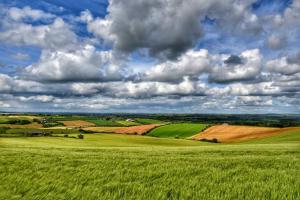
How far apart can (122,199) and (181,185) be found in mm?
2025

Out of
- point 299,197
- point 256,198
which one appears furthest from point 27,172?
point 299,197

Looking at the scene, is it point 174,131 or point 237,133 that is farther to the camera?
point 174,131

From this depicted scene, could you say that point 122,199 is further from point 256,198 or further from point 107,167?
point 107,167

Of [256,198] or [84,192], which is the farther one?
[84,192]

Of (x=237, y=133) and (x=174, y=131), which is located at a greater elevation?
(x=237, y=133)

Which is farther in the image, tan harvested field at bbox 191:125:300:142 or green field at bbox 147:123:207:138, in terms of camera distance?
green field at bbox 147:123:207:138

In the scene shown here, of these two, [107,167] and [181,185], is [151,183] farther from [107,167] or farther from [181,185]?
[107,167]

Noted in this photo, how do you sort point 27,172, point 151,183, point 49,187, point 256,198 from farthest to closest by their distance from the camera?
point 27,172 < point 151,183 < point 49,187 < point 256,198

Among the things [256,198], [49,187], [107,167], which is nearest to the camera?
[256,198]

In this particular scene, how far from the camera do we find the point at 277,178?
31.5ft

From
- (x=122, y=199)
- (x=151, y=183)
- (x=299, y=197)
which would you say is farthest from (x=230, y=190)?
(x=122, y=199)

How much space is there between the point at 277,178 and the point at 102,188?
5189 millimetres

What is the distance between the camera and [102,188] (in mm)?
8430

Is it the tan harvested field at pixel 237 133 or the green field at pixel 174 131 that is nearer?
the tan harvested field at pixel 237 133
